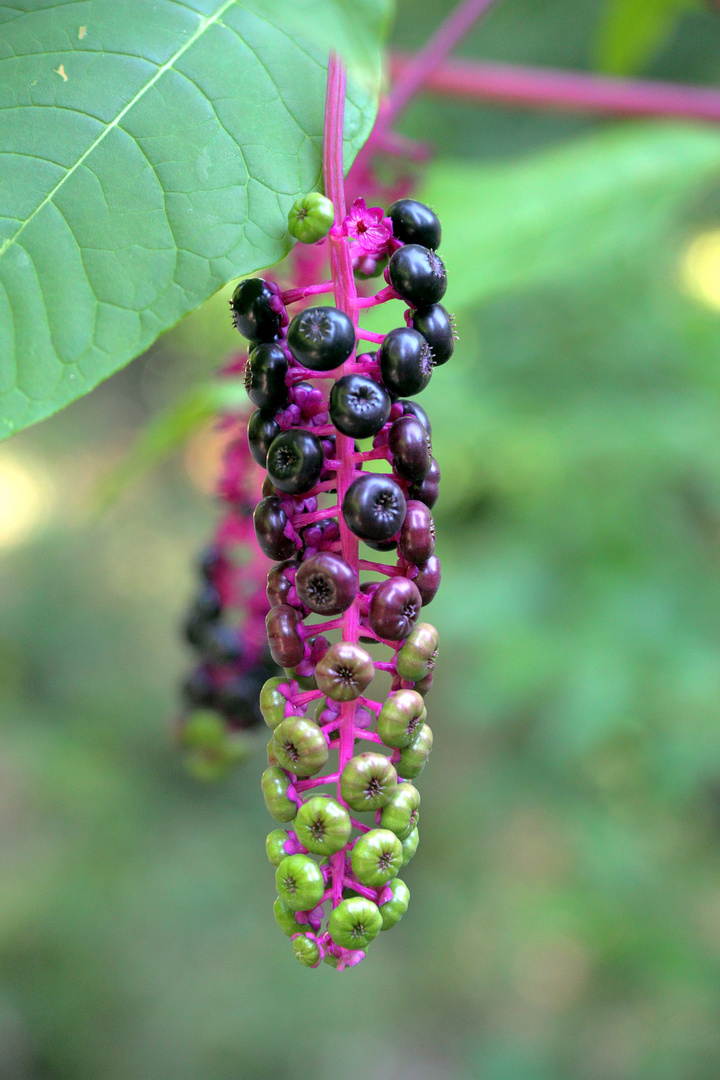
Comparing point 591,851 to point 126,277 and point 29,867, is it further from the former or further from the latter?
point 126,277

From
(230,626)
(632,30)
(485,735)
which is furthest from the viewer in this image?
(485,735)

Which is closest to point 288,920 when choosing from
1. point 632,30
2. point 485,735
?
point 632,30

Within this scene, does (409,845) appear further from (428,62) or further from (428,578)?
(428,62)

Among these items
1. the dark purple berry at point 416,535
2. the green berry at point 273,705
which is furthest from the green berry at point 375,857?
the dark purple berry at point 416,535

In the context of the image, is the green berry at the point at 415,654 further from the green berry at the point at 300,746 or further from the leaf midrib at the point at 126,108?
the leaf midrib at the point at 126,108

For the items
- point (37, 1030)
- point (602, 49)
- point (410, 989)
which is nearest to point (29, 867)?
point (37, 1030)
